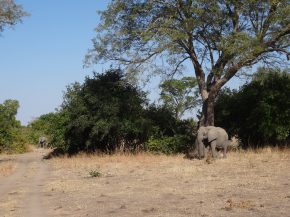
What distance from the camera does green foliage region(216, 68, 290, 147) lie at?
2561 cm

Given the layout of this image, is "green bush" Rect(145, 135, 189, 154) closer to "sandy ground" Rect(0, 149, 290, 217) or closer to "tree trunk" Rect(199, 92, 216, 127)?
"tree trunk" Rect(199, 92, 216, 127)

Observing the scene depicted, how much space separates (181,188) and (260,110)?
545 inches

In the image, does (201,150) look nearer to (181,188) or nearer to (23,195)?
(181,188)

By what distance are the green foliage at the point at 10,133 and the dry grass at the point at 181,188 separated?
1918 centimetres

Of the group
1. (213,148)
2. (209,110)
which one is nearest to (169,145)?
(209,110)

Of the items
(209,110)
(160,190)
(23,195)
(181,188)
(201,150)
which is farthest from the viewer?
(209,110)

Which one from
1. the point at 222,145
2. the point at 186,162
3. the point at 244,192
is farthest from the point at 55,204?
the point at 222,145

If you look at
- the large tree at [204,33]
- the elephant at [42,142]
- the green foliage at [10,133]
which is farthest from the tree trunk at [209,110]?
the elephant at [42,142]

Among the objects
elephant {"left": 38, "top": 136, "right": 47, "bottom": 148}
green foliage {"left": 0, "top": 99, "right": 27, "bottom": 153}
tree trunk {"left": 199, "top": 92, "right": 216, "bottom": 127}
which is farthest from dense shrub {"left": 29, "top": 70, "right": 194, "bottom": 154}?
elephant {"left": 38, "top": 136, "right": 47, "bottom": 148}

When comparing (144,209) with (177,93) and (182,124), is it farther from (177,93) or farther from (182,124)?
(177,93)

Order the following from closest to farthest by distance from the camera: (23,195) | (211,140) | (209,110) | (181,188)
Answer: (181,188) < (23,195) < (211,140) < (209,110)

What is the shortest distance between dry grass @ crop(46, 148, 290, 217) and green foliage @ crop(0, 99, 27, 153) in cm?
1918

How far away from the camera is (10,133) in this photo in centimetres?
4009

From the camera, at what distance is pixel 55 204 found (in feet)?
37.4
